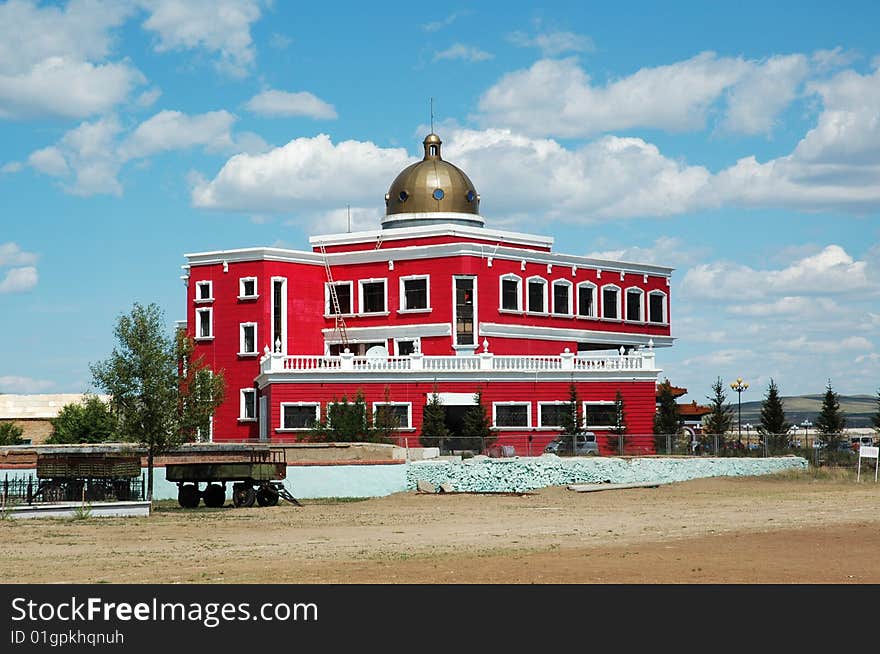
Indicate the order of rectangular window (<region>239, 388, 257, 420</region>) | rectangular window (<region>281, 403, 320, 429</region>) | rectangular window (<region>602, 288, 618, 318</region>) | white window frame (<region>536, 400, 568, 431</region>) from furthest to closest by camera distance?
rectangular window (<region>602, 288, 618, 318</region>) < rectangular window (<region>239, 388, 257, 420</region>) < white window frame (<region>536, 400, 568, 431</region>) < rectangular window (<region>281, 403, 320, 429</region>)

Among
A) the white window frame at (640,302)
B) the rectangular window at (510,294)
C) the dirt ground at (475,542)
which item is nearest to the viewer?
the dirt ground at (475,542)

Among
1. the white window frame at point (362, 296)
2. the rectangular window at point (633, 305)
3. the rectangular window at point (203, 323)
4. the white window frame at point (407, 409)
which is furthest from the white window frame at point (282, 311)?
the rectangular window at point (633, 305)

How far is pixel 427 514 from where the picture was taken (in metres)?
40.6

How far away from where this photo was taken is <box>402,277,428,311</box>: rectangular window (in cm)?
6862

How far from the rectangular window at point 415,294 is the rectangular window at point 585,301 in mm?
9350

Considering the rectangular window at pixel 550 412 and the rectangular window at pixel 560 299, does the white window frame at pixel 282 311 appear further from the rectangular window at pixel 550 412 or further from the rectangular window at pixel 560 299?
the rectangular window at pixel 560 299

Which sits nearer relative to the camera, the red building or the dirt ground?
the dirt ground

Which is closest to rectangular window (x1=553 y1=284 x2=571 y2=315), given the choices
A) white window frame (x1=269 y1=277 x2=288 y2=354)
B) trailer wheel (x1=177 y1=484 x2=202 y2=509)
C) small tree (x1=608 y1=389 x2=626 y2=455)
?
small tree (x1=608 y1=389 x2=626 y2=455)

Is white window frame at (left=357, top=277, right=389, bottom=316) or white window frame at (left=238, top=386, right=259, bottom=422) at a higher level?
white window frame at (left=357, top=277, right=389, bottom=316)

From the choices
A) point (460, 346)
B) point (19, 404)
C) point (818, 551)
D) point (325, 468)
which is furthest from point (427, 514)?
point (19, 404)

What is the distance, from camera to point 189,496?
43875 millimetres

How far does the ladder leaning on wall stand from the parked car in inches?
586

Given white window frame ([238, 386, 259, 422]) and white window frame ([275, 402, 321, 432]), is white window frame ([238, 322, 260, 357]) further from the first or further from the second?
white window frame ([275, 402, 321, 432])

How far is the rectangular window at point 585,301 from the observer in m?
73.3
